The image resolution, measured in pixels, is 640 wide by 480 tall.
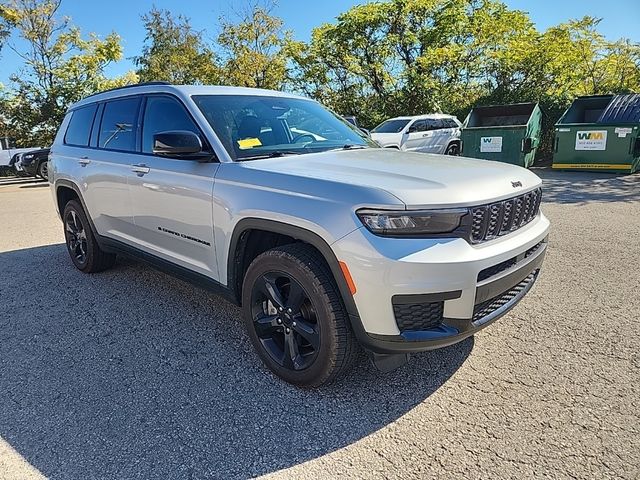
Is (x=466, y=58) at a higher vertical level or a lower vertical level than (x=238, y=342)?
higher

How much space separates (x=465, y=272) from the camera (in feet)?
7.38

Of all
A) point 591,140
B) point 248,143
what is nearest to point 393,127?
point 591,140

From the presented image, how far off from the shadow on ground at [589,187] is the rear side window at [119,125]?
7.40m

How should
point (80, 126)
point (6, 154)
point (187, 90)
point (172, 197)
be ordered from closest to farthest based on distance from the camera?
point (172, 197) → point (187, 90) → point (80, 126) → point (6, 154)

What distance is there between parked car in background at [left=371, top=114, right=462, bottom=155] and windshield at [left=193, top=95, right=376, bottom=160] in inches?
398

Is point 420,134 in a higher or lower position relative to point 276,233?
higher

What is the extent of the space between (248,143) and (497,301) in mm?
1908

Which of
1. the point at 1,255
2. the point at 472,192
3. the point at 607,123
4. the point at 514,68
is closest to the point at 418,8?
the point at 514,68

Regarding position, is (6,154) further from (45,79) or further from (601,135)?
(601,135)

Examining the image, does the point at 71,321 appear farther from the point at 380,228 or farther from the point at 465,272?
the point at 465,272

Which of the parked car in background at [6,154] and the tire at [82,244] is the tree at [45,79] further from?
the tire at [82,244]

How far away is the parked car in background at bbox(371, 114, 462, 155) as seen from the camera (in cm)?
1420

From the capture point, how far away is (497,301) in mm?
2611

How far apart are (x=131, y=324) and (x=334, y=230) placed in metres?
2.23
